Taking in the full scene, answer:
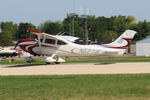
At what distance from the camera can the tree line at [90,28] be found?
398ft

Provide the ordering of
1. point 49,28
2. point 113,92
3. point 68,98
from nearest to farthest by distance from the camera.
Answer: point 68,98, point 113,92, point 49,28

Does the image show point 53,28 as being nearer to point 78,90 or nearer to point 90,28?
point 90,28

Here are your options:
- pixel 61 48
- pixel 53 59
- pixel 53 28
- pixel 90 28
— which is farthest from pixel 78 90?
pixel 90 28

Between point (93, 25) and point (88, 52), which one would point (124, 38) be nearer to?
point (88, 52)

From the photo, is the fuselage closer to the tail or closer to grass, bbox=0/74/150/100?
the tail

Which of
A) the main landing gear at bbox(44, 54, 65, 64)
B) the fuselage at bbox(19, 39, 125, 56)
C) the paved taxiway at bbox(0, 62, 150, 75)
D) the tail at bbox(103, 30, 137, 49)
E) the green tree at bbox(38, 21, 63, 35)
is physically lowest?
the paved taxiway at bbox(0, 62, 150, 75)

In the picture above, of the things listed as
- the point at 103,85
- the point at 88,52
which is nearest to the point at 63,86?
→ the point at 103,85

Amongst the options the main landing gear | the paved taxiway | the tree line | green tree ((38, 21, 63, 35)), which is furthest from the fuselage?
green tree ((38, 21, 63, 35))

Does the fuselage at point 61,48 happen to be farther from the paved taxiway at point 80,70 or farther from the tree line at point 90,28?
the tree line at point 90,28

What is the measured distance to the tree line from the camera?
12118 centimetres

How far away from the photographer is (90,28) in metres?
135

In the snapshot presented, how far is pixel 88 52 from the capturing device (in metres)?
35.2

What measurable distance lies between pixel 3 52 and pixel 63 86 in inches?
→ 2128

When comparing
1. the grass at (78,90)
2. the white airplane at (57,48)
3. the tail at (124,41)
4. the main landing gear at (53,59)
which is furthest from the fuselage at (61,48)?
the grass at (78,90)
